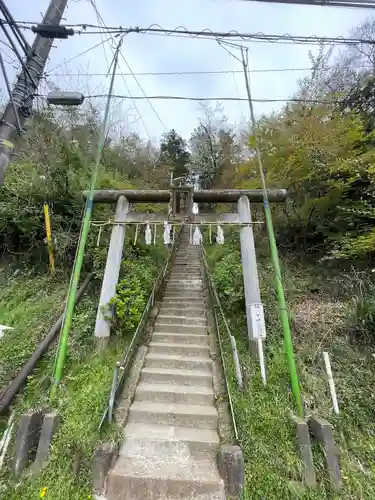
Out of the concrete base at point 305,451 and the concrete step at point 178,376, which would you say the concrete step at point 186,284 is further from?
the concrete base at point 305,451

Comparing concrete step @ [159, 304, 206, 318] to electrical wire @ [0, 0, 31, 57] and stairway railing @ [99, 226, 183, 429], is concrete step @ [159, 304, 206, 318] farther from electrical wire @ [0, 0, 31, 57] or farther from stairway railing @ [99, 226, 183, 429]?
electrical wire @ [0, 0, 31, 57]

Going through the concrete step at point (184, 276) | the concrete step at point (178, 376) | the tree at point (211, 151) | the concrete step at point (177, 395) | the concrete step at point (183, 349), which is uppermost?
the tree at point (211, 151)

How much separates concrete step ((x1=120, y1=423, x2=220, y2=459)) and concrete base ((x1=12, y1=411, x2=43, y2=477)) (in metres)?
1.40

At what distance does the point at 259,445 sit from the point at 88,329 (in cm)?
458

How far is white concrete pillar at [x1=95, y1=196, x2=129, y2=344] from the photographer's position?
6219 mm

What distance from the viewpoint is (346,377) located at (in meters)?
4.94

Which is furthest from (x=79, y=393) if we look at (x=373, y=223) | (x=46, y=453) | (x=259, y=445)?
(x=373, y=223)

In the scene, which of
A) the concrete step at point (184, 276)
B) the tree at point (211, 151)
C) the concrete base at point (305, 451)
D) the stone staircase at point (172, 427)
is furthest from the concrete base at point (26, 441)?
the tree at point (211, 151)

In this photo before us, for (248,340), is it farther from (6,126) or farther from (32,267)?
(32,267)

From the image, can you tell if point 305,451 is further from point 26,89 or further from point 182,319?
point 26,89

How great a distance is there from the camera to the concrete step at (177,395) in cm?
489

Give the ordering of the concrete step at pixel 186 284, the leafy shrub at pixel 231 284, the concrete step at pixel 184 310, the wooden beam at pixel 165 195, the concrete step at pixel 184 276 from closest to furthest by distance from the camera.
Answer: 1. the leafy shrub at pixel 231 284
2. the wooden beam at pixel 165 195
3. the concrete step at pixel 184 310
4. the concrete step at pixel 186 284
5. the concrete step at pixel 184 276

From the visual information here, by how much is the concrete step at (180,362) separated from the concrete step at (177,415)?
3.19 feet

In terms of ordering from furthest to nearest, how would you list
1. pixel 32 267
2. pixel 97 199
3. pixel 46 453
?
pixel 32 267
pixel 97 199
pixel 46 453
